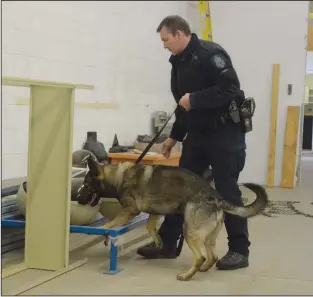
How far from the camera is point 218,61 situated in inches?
119

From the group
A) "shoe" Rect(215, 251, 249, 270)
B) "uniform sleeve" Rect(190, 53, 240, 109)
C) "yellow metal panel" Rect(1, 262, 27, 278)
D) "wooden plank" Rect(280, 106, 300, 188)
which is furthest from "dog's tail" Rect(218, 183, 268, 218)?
"wooden plank" Rect(280, 106, 300, 188)

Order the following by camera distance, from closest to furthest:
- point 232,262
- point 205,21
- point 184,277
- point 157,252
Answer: point 184,277, point 232,262, point 157,252, point 205,21

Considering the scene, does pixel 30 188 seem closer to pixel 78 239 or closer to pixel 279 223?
pixel 78 239

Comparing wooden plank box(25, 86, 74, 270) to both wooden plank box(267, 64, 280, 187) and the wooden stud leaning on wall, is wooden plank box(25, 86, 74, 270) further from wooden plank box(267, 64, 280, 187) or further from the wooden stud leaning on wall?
the wooden stud leaning on wall

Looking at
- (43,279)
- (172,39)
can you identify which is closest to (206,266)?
(43,279)

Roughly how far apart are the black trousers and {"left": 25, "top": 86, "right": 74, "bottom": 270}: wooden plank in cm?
72

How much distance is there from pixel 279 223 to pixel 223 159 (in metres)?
1.81

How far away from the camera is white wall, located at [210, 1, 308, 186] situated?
7230 millimetres

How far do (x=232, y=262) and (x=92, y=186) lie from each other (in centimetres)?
96

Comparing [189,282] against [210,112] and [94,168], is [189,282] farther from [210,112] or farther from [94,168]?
[210,112]

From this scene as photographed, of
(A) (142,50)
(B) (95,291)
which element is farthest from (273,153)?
(B) (95,291)


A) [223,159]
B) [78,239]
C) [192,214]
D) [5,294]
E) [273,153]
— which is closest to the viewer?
[5,294]

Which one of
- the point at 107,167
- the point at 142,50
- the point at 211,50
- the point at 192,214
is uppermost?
the point at 142,50

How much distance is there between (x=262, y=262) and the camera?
11.0 feet
